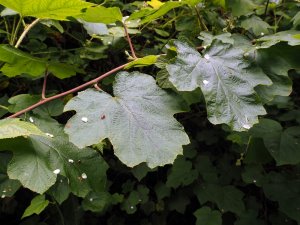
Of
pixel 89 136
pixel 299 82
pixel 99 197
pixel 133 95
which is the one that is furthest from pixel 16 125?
pixel 299 82

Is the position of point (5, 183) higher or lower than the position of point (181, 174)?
higher

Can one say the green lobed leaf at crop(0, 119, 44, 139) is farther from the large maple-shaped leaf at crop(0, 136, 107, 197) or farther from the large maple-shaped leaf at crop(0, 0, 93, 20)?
the large maple-shaped leaf at crop(0, 0, 93, 20)

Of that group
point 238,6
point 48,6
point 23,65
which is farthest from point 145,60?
point 238,6

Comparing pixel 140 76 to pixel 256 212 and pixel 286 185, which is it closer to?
pixel 286 185

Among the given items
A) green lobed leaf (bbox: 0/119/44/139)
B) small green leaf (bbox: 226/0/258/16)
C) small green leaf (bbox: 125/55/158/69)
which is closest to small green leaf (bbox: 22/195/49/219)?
green lobed leaf (bbox: 0/119/44/139)

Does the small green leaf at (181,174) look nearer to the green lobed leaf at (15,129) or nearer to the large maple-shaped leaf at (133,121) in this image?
the large maple-shaped leaf at (133,121)

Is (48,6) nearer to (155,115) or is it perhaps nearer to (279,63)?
(155,115)
